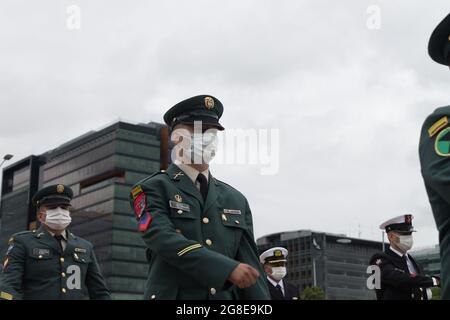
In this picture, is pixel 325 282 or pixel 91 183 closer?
pixel 91 183

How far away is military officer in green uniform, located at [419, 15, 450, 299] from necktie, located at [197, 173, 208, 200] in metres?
2.11

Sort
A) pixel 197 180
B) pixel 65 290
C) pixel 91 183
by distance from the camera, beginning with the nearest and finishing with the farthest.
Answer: pixel 197 180 → pixel 65 290 → pixel 91 183

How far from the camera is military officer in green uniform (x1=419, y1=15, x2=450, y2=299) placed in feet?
10.8

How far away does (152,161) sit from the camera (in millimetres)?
121500

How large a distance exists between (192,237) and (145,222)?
1.10 feet

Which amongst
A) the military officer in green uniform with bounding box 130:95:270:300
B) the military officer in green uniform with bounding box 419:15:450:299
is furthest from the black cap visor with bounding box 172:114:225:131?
the military officer in green uniform with bounding box 419:15:450:299

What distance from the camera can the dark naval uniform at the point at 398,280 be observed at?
364 inches

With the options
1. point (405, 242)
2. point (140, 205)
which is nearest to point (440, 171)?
point (140, 205)

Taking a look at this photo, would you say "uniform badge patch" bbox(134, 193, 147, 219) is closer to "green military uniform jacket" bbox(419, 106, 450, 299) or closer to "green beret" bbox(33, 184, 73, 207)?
"green military uniform jacket" bbox(419, 106, 450, 299)

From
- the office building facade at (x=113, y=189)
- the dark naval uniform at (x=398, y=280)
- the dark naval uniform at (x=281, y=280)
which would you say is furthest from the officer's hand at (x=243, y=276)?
the office building facade at (x=113, y=189)
